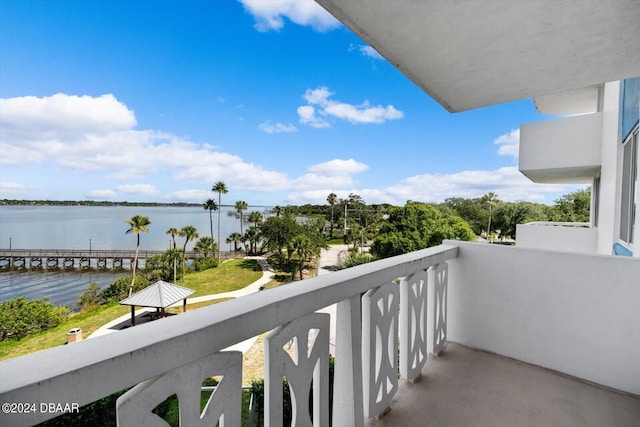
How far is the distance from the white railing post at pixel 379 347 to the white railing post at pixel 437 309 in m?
0.66

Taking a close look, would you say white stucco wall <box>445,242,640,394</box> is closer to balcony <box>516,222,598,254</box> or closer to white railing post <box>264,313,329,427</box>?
white railing post <box>264,313,329,427</box>

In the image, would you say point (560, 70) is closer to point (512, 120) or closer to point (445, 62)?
point (445, 62)

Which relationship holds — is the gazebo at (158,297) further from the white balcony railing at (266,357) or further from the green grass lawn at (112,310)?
the white balcony railing at (266,357)

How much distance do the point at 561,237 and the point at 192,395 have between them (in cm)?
683

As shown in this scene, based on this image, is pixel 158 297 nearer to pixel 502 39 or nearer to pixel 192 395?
pixel 192 395

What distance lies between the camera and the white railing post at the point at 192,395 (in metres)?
0.65

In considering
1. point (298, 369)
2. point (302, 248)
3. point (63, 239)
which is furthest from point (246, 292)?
point (63, 239)

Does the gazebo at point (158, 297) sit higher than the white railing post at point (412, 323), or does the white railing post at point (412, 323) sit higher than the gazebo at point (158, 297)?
the white railing post at point (412, 323)

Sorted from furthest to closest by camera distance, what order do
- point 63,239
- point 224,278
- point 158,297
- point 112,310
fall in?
point 63,239
point 224,278
point 112,310
point 158,297

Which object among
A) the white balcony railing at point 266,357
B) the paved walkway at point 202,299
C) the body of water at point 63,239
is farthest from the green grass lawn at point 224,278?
the white balcony railing at point 266,357

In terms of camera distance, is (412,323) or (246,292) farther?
(246,292)

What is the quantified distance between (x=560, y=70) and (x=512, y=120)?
64484 mm

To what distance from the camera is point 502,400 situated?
6.06 feet

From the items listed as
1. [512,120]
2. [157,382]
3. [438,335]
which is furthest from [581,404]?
[512,120]
